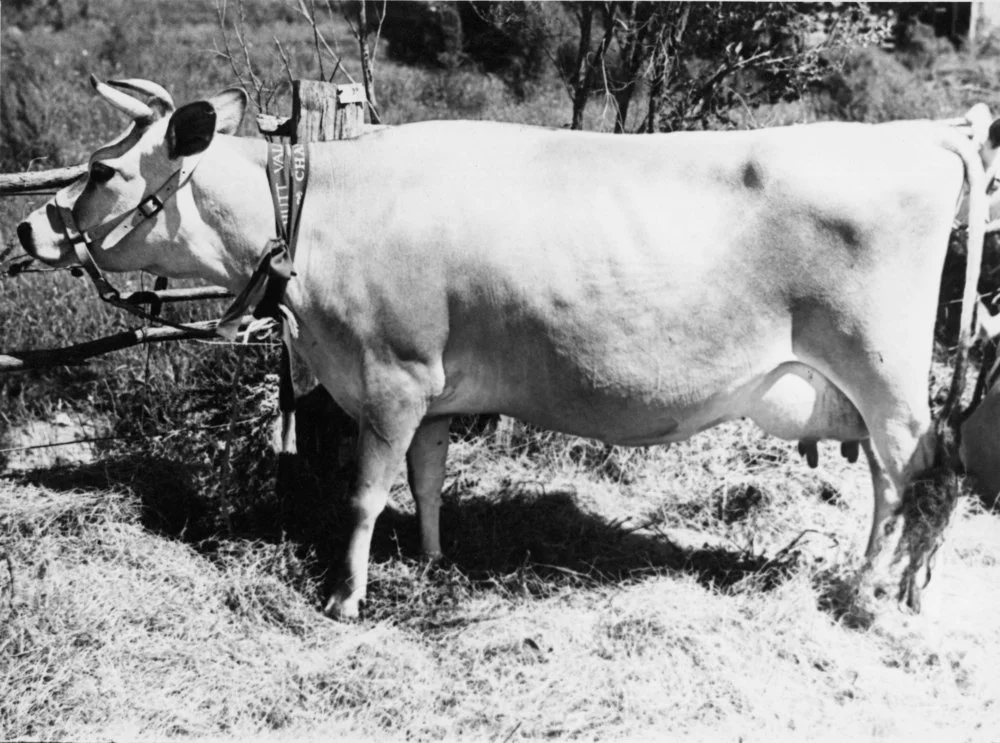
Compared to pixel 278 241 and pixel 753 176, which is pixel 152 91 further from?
pixel 753 176

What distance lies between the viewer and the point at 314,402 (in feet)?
17.2

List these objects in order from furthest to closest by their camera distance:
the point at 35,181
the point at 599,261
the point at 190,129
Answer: the point at 35,181 → the point at 599,261 → the point at 190,129

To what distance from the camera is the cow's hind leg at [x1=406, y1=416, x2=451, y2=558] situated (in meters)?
4.88

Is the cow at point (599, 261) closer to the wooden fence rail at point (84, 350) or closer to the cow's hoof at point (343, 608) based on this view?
the cow's hoof at point (343, 608)

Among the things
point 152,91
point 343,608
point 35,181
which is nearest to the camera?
point 152,91

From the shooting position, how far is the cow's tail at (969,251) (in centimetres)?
444

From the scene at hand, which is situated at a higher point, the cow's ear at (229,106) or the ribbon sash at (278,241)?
the cow's ear at (229,106)

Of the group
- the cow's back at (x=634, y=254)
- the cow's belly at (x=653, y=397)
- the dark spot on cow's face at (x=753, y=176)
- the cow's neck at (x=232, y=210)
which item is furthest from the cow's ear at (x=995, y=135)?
the cow's neck at (x=232, y=210)

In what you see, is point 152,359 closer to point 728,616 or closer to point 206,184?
point 206,184

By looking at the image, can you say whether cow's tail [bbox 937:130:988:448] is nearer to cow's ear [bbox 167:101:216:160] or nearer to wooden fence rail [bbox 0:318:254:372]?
cow's ear [bbox 167:101:216:160]

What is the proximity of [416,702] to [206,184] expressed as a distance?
1.99m

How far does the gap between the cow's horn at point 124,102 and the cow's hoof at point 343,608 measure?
195 cm

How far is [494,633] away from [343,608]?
61 cm

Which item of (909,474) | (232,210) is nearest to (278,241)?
(232,210)
